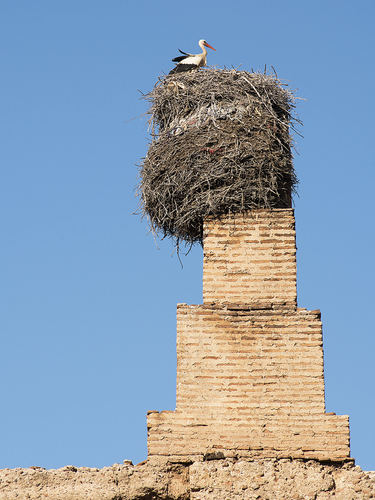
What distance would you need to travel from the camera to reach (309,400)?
673 cm

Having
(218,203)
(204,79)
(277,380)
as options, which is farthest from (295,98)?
(277,380)

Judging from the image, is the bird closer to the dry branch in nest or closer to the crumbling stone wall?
the dry branch in nest

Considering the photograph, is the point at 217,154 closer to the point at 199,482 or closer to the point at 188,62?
the point at 188,62

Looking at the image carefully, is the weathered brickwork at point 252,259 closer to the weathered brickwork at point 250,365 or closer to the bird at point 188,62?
the weathered brickwork at point 250,365

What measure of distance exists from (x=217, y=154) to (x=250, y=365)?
2.32 metres

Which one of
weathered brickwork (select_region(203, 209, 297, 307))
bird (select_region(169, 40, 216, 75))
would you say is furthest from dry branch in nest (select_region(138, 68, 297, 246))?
bird (select_region(169, 40, 216, 75))

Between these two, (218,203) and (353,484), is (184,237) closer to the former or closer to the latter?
(218,203)

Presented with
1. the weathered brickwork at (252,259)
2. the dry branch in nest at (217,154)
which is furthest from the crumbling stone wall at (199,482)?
the dry branch in nest at (217,154)

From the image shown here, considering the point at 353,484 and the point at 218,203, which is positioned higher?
the point at 218,203

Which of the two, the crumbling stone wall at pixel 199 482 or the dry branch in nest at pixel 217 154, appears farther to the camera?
the dry branch in nest at pixel 217 154

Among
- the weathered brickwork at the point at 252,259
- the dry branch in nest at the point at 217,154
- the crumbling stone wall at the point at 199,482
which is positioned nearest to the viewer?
the crumbling stone wall at the point at 199,482

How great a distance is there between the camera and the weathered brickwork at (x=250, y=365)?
664 centimetres

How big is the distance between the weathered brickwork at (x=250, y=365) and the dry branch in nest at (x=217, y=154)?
47 cm

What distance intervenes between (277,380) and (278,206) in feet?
6.41
